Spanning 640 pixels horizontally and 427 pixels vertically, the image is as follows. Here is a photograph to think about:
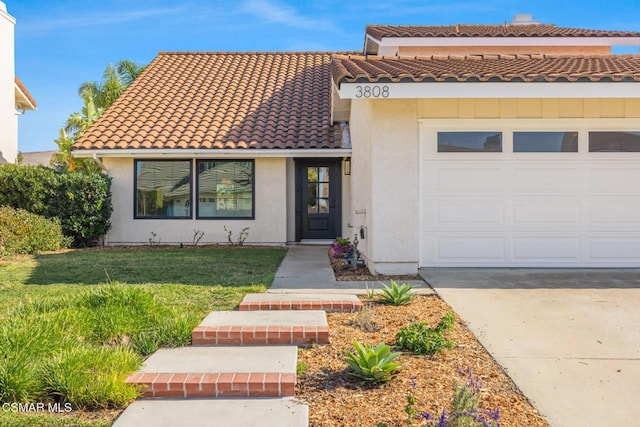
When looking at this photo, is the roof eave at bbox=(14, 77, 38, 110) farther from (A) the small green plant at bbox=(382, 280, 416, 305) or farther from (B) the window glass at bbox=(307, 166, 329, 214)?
(A) the small green plant at bbox=(382, 280, 416, 305)

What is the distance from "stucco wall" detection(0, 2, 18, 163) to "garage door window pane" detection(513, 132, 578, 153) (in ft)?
61.5

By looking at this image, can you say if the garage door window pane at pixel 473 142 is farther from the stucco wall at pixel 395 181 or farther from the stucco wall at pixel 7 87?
the stucco wall at pixel 7 87

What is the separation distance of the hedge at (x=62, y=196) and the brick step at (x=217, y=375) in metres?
9.95

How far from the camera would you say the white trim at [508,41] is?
13.1 metres

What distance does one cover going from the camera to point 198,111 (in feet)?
50.6

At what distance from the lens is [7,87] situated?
20156 mm

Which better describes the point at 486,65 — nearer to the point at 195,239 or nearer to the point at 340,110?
the point at 340,110

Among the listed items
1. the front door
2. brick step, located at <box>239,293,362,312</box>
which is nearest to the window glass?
the front door

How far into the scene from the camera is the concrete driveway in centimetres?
365

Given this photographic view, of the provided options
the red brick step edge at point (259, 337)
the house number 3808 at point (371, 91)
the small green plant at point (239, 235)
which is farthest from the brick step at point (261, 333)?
the small green plant at point (239, 235)

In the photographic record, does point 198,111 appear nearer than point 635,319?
No

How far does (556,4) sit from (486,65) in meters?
13.0

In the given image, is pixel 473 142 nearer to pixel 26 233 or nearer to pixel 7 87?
pixel 26 233

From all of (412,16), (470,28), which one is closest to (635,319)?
(470,28)
